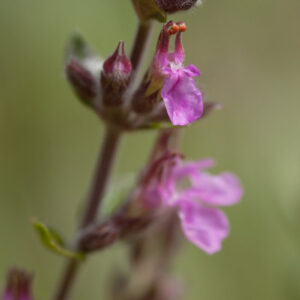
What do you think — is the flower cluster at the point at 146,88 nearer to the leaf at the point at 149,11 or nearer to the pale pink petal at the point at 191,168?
the leaf at the point at 149,11

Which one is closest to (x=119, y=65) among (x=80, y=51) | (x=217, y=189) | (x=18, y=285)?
(x=80, y=51)

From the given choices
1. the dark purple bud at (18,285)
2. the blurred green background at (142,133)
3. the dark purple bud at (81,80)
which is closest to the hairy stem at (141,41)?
the dark purple bud at (81,80)

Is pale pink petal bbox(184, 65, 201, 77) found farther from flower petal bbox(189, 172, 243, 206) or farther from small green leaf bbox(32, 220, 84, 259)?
small green leaf bbox(32, 220, 84, 259)

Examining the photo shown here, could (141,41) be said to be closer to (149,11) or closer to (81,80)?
(149,11)

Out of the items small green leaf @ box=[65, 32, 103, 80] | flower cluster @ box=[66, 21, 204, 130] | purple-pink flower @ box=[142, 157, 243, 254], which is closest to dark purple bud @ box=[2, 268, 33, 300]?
purple-pink flower @ box=[142, 157, 243, 254]

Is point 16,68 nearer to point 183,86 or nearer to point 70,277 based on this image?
point 70,277

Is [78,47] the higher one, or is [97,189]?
[78,47]
